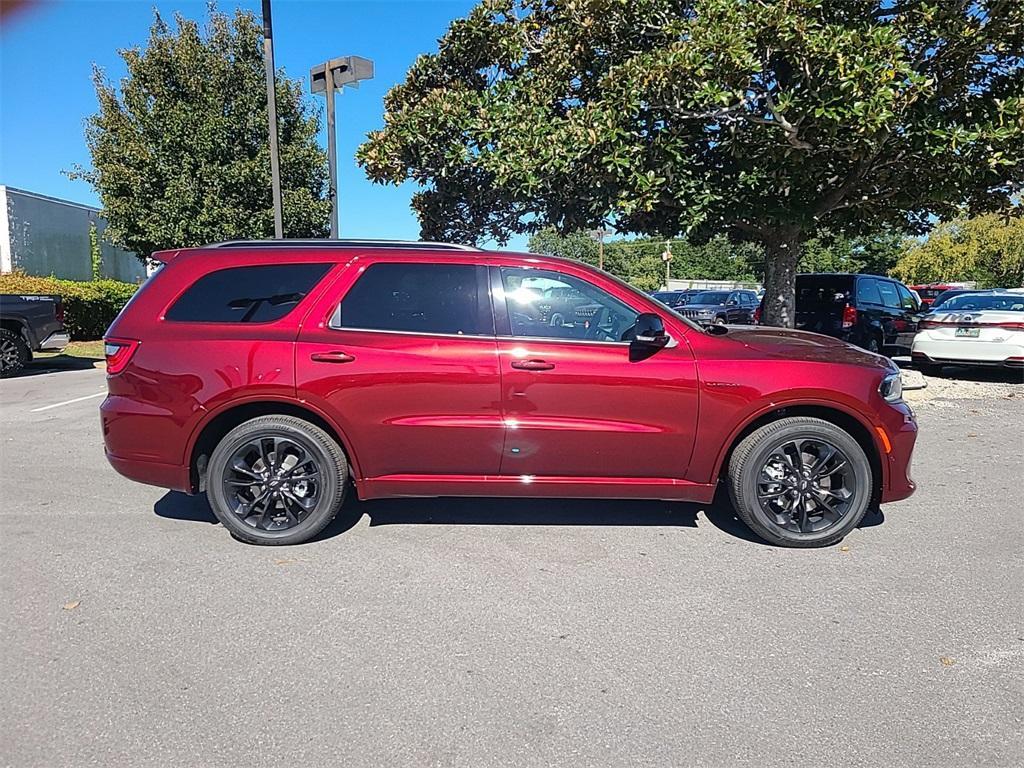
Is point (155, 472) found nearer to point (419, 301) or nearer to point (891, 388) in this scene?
point (419, 301)

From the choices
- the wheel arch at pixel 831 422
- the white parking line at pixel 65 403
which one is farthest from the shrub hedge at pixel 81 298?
the wheel arch at pixel 831 422

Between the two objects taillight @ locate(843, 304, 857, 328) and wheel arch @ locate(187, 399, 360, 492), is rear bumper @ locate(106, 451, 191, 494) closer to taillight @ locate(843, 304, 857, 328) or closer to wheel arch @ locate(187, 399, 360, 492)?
wheel arch @ locate(187, 399, 360, 492)

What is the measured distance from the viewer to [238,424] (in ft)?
14.2

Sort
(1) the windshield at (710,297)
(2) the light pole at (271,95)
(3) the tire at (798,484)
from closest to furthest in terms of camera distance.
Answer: (3) the tire at (798,484)
(2) the light pole at (271,95)
(1) the windshield at (710,297)

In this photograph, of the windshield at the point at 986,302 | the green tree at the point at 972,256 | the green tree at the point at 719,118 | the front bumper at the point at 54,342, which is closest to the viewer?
the green tree at the point at 719,118

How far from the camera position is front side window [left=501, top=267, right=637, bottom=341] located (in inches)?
164

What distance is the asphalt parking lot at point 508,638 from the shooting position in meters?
2.44

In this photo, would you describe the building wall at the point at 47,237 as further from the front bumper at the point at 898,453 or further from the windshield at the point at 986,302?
the front bumper at the point at 898,453

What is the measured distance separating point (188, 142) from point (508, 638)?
18.0m

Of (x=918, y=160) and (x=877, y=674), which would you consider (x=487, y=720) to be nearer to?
(x=877, y=674)

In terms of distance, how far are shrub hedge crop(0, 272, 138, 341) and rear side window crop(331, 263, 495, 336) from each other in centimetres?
1521

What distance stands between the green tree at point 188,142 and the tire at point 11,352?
6.60 m

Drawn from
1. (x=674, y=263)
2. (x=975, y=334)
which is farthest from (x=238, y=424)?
(x=674, y=263)

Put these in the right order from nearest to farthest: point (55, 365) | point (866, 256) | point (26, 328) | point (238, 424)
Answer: point (238, 424) → point (26, 328) → point (55, 365) → point (866, 256)
